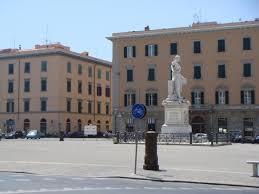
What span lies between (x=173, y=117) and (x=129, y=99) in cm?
3472

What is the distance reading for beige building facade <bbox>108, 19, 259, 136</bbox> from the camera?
77.7 m

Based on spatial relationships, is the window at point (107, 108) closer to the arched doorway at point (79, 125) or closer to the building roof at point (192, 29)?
the arched doorway at point (79, 125)

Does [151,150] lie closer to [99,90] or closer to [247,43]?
[247,43]

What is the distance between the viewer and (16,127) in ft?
316

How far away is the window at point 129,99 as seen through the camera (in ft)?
278

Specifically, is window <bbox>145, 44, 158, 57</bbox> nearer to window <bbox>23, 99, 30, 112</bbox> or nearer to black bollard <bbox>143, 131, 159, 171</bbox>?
window <bbox>23, 99, 30, 112</bbox>

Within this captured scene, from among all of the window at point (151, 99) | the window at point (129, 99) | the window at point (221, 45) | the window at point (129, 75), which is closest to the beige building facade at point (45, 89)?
the window at point (129, 99)

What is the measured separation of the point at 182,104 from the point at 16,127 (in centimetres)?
5238

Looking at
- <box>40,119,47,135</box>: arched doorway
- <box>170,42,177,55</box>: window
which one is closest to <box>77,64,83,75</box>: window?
<box>40,119,47,135</box>: arched doorway

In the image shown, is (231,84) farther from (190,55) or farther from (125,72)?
(125,72)

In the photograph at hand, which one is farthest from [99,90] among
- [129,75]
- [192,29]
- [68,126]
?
[192,29]

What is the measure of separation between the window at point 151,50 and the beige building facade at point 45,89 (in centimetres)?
1611

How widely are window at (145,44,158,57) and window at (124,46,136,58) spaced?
6.74 feet

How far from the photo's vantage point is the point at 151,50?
83750 millimetres
